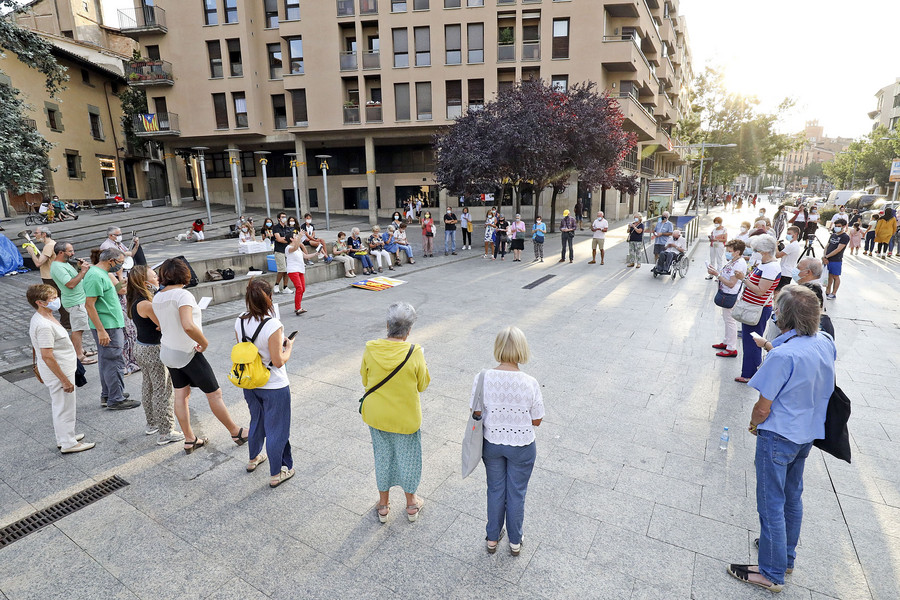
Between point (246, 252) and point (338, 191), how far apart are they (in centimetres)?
2358

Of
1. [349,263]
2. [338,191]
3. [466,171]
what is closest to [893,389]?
[349,263]

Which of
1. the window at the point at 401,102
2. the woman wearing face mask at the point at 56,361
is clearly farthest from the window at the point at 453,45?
the woman wearing face mask at the point at 56,361

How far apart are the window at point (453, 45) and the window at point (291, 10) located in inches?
378

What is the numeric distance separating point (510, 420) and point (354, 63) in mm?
31531

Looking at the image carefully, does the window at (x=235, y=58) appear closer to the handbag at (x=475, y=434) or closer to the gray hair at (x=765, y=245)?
the gray hair at (x=765, y=245)

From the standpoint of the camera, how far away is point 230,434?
487 cm

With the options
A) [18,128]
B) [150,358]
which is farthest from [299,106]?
[150,358]

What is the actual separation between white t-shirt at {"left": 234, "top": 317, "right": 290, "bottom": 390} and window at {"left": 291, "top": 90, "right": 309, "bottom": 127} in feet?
99.6

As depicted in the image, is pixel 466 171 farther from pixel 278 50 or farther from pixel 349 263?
pixel 278 50

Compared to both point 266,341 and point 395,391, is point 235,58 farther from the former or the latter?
point 395,391

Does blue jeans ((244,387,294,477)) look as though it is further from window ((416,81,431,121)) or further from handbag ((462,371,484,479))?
window ((416,81,431,121))

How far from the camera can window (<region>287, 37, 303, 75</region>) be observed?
30.6 m

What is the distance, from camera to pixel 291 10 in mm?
30359

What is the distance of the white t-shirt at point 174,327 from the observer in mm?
4059
